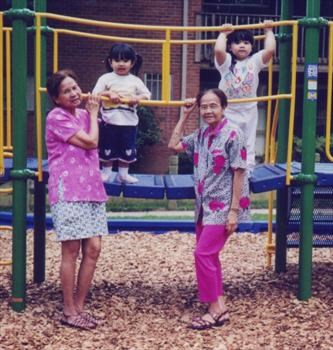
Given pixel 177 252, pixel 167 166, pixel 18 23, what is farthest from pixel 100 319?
pixel 167 166

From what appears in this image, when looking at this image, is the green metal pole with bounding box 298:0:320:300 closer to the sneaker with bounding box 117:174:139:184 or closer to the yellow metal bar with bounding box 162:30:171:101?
the yellow metal bar with bounding box 162:30:171:101

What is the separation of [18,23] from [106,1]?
1202 cm

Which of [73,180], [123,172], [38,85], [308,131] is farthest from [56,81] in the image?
[308,131]

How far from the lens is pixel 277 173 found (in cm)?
530

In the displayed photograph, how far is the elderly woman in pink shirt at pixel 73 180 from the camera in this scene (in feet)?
15.4

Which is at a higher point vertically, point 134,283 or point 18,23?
point 18,23

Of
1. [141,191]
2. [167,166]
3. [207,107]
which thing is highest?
[207,107]

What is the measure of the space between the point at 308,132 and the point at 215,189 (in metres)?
0.82

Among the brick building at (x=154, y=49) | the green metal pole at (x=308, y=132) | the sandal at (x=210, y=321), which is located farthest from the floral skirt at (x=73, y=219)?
the brick building at (x=154, y=49)

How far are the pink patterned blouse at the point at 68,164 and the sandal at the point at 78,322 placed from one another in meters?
0.76

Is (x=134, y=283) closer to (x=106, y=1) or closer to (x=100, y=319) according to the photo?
(x=100, y=319)

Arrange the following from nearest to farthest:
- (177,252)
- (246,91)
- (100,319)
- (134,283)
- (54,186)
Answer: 1. (54,186)
2. (100,319)
3. (246,91)
4. (134,283)
5. (177,252)

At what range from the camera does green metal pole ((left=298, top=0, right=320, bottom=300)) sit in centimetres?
515

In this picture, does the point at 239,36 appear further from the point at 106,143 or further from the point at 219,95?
the point at 106,143
